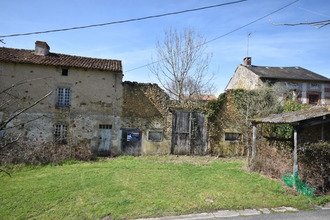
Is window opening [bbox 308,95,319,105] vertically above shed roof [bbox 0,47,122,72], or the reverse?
shed roof [bbox 0,47,122,72]

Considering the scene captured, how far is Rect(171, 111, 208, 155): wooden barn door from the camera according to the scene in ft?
42.9

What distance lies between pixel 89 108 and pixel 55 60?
11.9ft

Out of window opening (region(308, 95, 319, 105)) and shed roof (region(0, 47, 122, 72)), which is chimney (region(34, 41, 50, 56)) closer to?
shed roof (region(0, 47, 122, 72))

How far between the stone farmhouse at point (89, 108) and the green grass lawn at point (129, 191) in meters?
2.66

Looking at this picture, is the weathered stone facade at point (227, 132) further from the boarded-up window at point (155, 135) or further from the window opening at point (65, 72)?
the window opening at point (65, 72)

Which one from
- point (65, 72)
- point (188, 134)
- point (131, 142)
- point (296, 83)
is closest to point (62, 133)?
point (65, 72)

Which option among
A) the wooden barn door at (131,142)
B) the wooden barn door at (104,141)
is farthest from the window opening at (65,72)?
the wooden barn door at (131,142)

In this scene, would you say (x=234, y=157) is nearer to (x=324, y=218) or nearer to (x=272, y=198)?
(x=272, y=198)

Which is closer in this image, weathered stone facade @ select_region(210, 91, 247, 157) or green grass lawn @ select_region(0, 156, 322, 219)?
green grass lawn @ select_region(0, 156, 322, 219)

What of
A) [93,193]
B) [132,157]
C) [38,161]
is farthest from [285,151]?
[38,161]

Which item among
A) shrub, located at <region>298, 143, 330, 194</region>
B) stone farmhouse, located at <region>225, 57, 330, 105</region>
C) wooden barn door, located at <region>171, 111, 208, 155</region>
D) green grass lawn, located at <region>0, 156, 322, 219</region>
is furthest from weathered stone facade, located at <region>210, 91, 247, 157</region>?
shrub, located at <region>298, 143, 330, 194</region>

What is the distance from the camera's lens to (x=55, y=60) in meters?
12.2

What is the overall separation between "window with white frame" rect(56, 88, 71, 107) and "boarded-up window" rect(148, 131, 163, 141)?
5.37 m

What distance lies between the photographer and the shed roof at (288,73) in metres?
16.3
